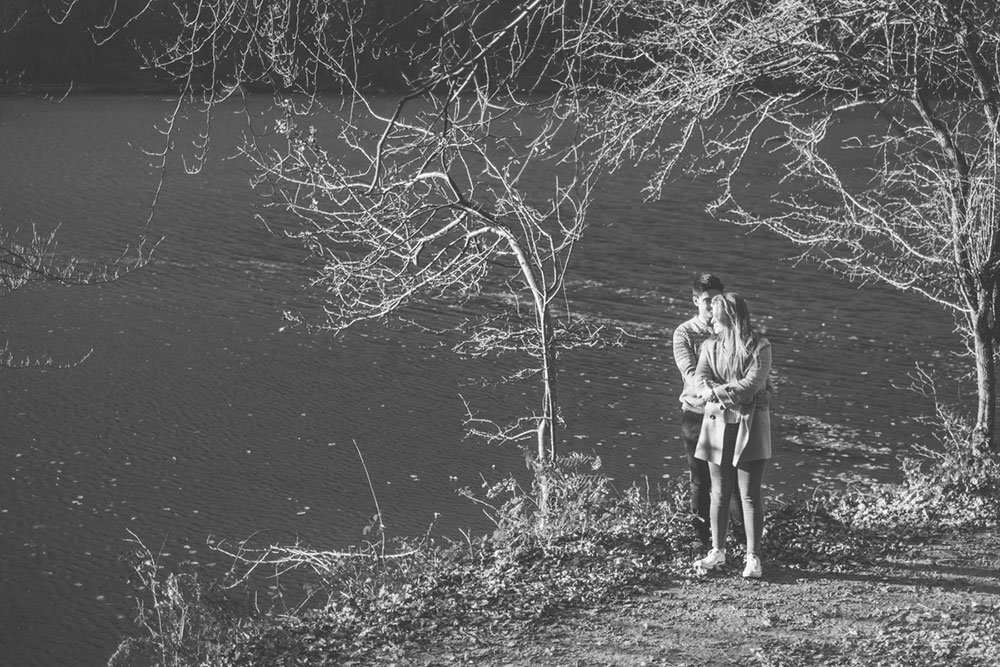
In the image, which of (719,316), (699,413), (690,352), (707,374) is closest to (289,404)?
(699,413)

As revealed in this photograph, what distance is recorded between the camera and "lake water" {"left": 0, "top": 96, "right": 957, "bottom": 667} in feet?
34.4

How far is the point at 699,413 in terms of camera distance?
6102 millimetres

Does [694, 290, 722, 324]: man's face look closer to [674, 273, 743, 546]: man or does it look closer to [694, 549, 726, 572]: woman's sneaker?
[674, 273, 743, 546]: man

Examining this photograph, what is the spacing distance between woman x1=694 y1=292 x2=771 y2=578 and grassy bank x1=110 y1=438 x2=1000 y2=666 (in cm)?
27

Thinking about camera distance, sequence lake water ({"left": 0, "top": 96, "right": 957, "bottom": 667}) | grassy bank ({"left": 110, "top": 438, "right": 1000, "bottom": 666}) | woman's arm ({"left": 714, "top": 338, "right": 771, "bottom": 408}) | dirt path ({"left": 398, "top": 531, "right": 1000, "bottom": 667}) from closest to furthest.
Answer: dirt path ({"left": 398, "top": 531, "right": 1000, "bottom": 667}), grassy bank ({"left": 110, "top": 438, "right": 1000, "bottom": 666}), woman's arm ({"left": 714, "top": 338, "right": 771, "bottom": 408}), lake water ({"left": 0, "top": 96, "right": 957, "bottom": 667})

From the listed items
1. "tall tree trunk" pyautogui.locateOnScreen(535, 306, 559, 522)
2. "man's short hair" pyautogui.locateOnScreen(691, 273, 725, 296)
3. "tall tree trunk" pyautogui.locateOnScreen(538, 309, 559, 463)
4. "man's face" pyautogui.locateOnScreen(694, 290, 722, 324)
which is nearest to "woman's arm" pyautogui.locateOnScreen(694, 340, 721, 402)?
"man's face" pyautogui.locateOnScreen(694, 290, 722, 324)

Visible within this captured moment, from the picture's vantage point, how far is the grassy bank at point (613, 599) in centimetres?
499

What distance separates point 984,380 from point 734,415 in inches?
150

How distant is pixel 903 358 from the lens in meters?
16.1

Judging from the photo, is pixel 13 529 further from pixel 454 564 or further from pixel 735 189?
pixel 735 189

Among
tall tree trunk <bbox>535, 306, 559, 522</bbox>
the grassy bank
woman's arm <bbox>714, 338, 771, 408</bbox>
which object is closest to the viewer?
the grassy bank

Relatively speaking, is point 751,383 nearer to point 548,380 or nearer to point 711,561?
point 711,561

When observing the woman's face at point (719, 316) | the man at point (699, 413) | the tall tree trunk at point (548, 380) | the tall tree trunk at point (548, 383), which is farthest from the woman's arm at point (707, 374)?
the tall tree trunk at point (548, 380)

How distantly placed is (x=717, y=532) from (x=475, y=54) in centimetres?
273
